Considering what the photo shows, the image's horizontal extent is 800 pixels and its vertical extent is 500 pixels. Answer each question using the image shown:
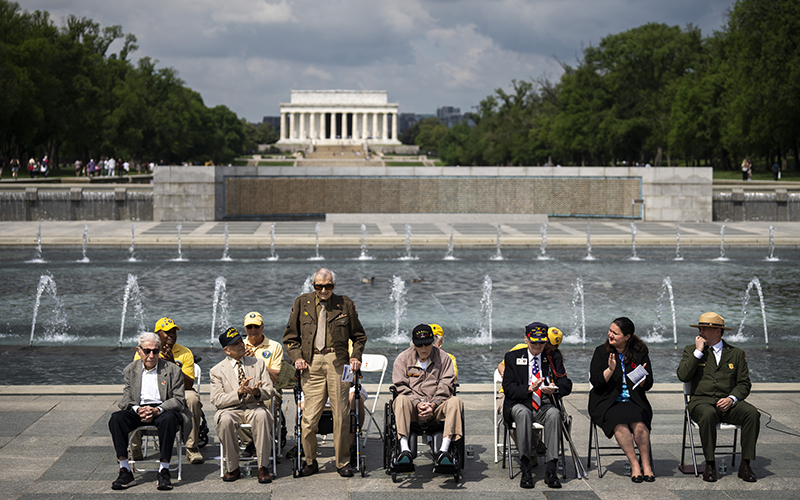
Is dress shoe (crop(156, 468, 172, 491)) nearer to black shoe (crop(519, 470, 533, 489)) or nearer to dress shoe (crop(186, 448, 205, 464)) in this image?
dress shoe (crop(186, 448, 205, 464))

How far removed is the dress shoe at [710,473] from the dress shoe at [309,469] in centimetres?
325

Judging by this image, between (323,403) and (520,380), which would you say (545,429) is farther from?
(323,403)

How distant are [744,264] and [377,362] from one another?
16146 mm

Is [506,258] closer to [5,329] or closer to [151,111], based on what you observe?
[5,329]

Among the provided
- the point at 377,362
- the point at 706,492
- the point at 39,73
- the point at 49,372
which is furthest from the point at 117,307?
the point at 39,73

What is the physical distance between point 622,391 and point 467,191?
2614 cm

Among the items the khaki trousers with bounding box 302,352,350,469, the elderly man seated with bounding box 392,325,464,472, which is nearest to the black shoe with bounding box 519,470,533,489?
the elderly man seated with bounding box 392,325,464,472

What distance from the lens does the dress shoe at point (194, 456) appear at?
24.0ft

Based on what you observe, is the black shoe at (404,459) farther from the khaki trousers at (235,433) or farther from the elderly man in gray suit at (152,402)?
the elderly man in gray suit at (152,402)

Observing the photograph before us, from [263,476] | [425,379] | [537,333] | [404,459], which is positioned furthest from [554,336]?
[263,476]

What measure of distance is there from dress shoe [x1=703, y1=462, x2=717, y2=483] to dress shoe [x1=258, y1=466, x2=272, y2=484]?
3.60 m

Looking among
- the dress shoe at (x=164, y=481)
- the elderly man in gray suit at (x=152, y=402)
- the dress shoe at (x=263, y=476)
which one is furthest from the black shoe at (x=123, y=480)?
the dress shoe at (x=263, y=476)

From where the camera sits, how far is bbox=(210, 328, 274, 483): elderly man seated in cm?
690

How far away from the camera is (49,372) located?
11.3m
